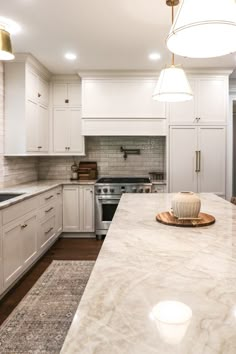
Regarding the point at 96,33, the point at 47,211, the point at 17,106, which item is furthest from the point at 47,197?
the point at 96,33

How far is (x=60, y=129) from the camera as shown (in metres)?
4.99

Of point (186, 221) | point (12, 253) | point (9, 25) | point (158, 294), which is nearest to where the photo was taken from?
point (158, 294)

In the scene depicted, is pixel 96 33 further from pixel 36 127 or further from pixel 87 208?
pixel 87 208

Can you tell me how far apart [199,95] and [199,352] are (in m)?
4.49

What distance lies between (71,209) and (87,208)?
0.24 m

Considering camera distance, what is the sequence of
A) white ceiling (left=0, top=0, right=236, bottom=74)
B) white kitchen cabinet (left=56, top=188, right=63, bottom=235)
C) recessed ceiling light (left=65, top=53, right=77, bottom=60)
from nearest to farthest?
1. white ceiling (left=0, top=0, right=236, bottom=74)
2. recessed ceiling light (left=65, top=53, right=77, bottom=60)
3. white kitchen cabinet (left=56, top=188, right=63, bottom=235)

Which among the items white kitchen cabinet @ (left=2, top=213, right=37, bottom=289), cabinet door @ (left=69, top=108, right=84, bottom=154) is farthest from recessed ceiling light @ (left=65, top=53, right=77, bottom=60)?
white kitchen cabinet @ (left=2, top=213, right=37, bottom=289)

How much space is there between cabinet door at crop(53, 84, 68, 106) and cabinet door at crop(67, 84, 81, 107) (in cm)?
7

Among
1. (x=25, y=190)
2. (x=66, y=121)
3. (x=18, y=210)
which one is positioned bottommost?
(x=18, y=210)

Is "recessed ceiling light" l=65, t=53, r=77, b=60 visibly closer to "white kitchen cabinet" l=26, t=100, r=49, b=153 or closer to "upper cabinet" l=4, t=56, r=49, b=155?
"upper cabinet" l=4, t=56, r=49, b=155


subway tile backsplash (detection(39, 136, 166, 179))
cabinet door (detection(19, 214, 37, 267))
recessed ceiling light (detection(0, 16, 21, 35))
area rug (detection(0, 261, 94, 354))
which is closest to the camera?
area rug (detection(0, 261, 94, 354))

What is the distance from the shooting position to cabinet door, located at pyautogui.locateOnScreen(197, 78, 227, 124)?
464cm

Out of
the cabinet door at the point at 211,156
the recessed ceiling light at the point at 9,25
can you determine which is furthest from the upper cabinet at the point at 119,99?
the recessed ceiling light at the point at 9,25

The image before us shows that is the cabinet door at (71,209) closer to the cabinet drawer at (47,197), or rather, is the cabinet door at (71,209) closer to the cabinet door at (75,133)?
the cabinet drawer at (47,197)
